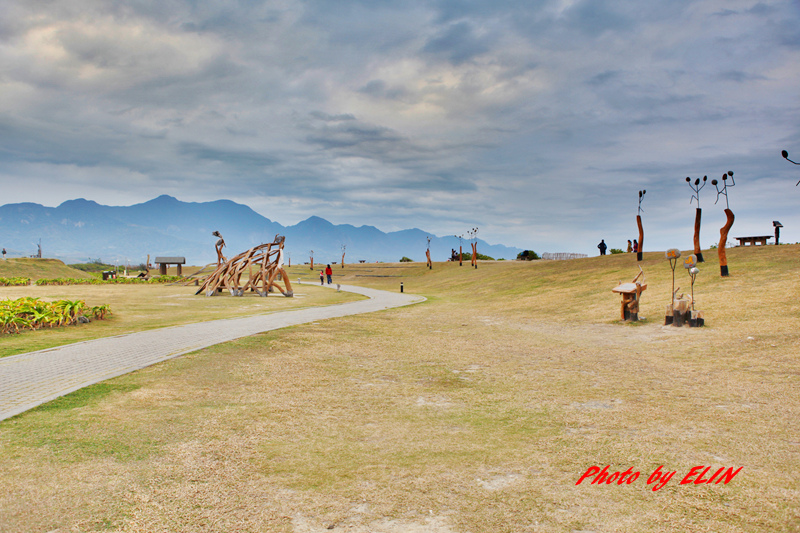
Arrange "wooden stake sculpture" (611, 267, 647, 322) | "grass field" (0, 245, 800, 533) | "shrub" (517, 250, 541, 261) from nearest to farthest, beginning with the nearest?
"grass field" (0, 245, 800, 533) < "wooden stake sculpture" (611, 267, 647, 322) < "shrub" (517, 250, 541, 261)

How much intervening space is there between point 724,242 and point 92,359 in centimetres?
2475

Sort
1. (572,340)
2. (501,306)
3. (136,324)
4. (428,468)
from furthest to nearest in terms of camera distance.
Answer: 1. (501,306)
2. (136,324)
3. (572,340)
4. (428,468)

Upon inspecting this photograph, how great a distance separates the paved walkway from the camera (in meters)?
6.82

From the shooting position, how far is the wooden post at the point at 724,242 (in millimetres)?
20500

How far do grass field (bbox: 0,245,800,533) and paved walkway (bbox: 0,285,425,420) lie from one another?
0.59 m

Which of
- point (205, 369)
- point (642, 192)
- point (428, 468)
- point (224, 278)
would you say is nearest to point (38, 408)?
point (205, 369)

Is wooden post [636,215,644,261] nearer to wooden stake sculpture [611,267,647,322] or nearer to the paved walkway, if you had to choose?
wooden stake sculpture [611,267,647,322]

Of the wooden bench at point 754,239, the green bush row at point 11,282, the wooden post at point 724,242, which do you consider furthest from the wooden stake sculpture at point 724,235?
the green bush row at point 11,282

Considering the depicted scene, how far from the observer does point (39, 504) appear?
360 centimetres

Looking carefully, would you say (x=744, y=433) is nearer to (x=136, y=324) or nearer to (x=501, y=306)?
(x=136, y=324)

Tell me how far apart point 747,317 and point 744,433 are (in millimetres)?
9795

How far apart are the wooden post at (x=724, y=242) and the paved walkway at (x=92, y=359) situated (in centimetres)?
1936

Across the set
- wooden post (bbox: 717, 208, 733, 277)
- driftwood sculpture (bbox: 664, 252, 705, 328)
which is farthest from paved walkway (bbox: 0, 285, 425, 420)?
wooden post (bbox: 717, 208, 733, 277)

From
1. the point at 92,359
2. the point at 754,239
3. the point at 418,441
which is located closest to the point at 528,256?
the point at 754,239
